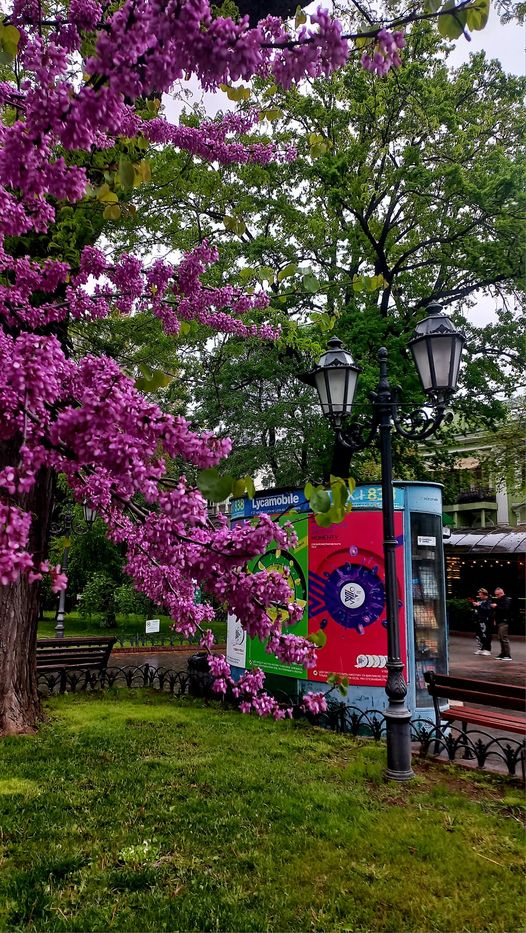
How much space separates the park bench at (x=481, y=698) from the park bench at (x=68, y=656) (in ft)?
22.5

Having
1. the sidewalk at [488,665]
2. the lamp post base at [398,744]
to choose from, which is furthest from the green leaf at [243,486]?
the sidewalk at [488,665]

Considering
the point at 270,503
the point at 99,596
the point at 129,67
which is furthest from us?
the point at 99,596

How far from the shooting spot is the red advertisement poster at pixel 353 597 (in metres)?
8.48

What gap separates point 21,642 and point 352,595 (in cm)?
482

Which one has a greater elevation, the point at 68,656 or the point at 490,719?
the point at 68,656

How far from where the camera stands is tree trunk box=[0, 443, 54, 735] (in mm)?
7648

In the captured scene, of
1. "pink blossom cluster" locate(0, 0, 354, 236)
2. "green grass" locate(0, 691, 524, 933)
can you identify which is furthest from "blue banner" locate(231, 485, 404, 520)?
"pink blossom cluster" locate(0, 0, 354, 236)

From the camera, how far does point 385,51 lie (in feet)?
7.43

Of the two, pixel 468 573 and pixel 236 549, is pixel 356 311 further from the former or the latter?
pixel 468 573

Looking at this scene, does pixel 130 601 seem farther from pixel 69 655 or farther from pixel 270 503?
pixel 270 503

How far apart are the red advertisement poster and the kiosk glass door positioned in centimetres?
33

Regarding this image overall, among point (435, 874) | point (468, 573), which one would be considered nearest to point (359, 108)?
point (435, 874)

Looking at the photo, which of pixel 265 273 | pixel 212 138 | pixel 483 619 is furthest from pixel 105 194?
pixel 483 619

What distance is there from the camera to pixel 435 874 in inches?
161
